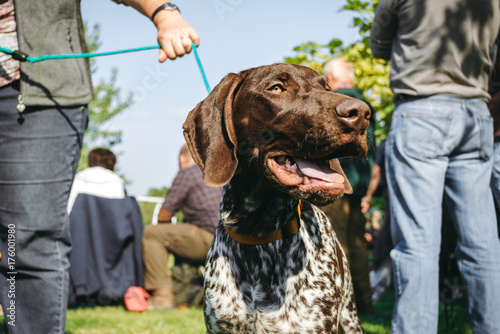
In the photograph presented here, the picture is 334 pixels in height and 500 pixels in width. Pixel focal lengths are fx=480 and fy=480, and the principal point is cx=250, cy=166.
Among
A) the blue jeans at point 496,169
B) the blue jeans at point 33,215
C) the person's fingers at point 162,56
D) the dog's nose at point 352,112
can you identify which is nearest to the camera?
the dog's nose at point 352,112

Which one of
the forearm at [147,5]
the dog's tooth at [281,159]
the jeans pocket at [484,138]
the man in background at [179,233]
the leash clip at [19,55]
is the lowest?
the man in background at [179,233]

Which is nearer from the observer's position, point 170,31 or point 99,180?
point 170,31

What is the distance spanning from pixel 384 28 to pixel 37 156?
2.10 meters

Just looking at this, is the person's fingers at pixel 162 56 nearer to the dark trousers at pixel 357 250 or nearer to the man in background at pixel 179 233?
the dark trousers at pixel 357 250

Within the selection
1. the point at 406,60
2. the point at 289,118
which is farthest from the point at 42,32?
the point at 406,60

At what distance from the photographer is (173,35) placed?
2.16 m

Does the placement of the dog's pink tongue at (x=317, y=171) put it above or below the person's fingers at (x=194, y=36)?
below

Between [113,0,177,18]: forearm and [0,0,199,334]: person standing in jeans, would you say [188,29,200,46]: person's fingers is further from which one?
[113,0,177,18]: forearm

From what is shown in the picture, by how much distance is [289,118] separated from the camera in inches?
82.8

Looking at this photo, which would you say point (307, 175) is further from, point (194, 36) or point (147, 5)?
point (147, 5)

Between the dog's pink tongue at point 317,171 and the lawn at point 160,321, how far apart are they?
2.57 meters

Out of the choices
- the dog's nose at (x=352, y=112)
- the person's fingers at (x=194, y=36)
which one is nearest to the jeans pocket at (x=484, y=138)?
the dog's nose at (x=352, y=112)

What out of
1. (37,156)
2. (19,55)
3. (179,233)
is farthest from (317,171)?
(179,233)

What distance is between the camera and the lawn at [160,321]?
4.21m
